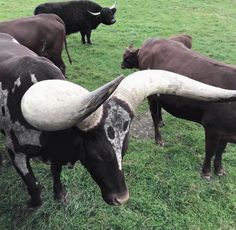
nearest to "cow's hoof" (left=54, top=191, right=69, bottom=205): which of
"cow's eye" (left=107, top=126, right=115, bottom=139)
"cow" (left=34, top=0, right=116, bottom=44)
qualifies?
"cow's eye" (left=107, top=126, right=115, bottom=139)

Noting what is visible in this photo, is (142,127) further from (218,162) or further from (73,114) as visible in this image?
(73,114)

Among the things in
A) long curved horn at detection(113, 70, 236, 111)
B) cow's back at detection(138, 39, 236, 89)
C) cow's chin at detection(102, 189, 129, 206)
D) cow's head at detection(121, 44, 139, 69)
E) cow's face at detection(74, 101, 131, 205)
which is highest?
long curved horn at detection(113, 70, 236, 111)

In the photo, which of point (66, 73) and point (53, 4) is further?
point (53, 4)

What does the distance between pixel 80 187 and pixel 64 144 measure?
1370 millimetres

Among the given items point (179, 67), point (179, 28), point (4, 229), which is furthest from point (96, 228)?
point (179, 28)

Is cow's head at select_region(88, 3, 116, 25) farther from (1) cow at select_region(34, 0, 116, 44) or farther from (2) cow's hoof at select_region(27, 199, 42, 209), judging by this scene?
(2) cow's hoof at select_region(27, 199, 42, 209)

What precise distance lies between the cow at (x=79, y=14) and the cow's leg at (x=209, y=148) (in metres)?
6.36

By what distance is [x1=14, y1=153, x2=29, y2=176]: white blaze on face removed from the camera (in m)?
3.81

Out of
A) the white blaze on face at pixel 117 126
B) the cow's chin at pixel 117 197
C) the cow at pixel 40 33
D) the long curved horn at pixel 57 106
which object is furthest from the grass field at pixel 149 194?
the cow at pixel 40 33

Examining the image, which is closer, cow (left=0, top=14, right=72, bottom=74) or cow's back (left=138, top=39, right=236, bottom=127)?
cow's back (left=138, top=39, right=236, bottom=127)

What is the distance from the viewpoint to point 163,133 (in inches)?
236

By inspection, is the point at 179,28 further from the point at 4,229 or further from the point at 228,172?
the point at 4,229

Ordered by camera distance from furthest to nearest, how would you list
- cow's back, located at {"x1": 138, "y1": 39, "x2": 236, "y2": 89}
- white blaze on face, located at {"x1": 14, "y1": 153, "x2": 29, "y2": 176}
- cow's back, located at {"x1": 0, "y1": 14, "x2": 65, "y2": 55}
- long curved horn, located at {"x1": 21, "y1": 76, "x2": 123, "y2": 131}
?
cow's back, located at {"x1": 0, "y1": 14, "x2": 65, "y2": 55} → cow's back, located at {"x1": 138, "y1": 39, "x2": 236, "y2": 89} → white blaze on face, located at {"x1": 14, "y1": 153, "x2": 29, "y2": 176} → long curved horn, located at {"x1": 21, "y1": 76, "x2": 123, "y2": 131}

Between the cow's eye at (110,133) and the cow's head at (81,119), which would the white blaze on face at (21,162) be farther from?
the cow's eye at (110,133)
